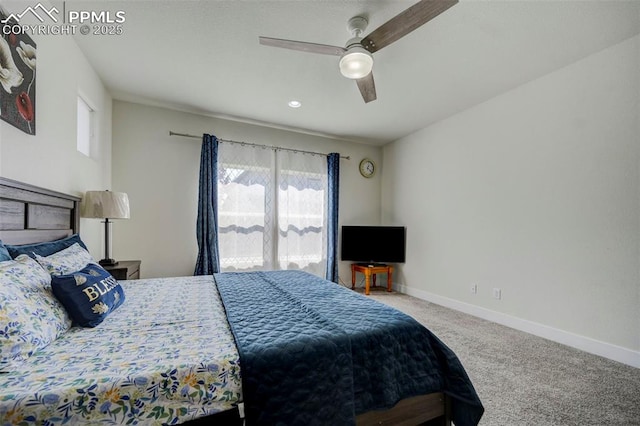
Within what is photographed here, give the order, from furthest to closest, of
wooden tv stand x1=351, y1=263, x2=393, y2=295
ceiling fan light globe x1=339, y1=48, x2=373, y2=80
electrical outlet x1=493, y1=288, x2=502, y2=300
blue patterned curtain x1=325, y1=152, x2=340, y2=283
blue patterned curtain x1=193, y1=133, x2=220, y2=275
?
blue patterned curtain x1=325, y1=152, x2=340, y2=283 → wooden tv stand x1=351, y1=263, x2=393, y2=295 → blue patterned curtain x1=193, y1=133, x2=220, y2=275 → electrical outlet x1=493, y1=288, x2=502, y2=300 → ceiling fan light globe x1=339, y1=48, x2=373, y2=80

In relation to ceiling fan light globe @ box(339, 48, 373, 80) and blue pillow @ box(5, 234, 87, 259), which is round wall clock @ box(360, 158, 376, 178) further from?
blue pillow @ box(5, 234, 87, 259)

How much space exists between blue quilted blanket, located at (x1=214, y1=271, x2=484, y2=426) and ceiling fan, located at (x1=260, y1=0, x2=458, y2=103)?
167 cm

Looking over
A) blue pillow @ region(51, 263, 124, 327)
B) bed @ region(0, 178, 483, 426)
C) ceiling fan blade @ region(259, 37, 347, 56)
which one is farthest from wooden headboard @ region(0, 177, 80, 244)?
ceiling fan blade @ region(259, 37, 347, 56)

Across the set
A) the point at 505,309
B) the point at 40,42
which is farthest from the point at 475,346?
the point at 40,42

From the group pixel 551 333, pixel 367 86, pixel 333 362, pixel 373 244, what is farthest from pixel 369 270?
pixel 333 362

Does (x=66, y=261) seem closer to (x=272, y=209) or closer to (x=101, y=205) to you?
(x=101, y=205)

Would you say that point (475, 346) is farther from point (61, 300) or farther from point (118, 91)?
point (118, 91)

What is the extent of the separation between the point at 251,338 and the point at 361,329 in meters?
0.50

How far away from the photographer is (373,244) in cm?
464

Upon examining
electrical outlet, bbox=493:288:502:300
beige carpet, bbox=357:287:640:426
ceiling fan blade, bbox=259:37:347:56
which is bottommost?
beige carpet, bbox=357:287:640:426

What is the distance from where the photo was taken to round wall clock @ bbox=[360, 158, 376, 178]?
16.5ft

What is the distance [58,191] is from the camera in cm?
212

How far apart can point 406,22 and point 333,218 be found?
314cm

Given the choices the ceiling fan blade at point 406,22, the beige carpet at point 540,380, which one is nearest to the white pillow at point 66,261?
the ceiling fan blade at point 406,22
